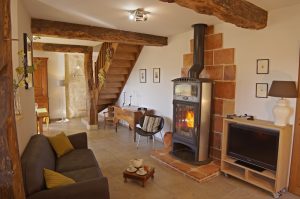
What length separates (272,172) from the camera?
2824 millimetres

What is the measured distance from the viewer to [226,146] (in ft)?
10.9

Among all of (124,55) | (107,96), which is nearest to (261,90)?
(124,55)

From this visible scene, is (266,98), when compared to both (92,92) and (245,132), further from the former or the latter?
(92,92)

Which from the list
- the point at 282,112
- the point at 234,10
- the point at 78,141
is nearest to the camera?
the point at 234,10

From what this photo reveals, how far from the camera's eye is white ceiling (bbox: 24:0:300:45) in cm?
267

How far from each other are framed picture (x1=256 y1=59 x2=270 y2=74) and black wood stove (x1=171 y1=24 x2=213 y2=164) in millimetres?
733

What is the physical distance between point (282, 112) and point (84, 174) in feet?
8.41

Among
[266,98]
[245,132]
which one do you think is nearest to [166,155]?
[245,132]

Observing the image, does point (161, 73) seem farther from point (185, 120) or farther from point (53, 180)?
point (53, 180)

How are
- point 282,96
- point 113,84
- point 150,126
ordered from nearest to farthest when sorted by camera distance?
point 282,96
point 150,126
point 113,84

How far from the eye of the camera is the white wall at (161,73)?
454cm

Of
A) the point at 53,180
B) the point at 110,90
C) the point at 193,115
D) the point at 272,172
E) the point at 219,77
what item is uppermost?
the point at 219,77

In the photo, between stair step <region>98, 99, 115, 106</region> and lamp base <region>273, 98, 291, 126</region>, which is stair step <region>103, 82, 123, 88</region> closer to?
stair step <region>98, 99, 115, 106</region>

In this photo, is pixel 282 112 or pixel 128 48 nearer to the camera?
pixel 282 112
